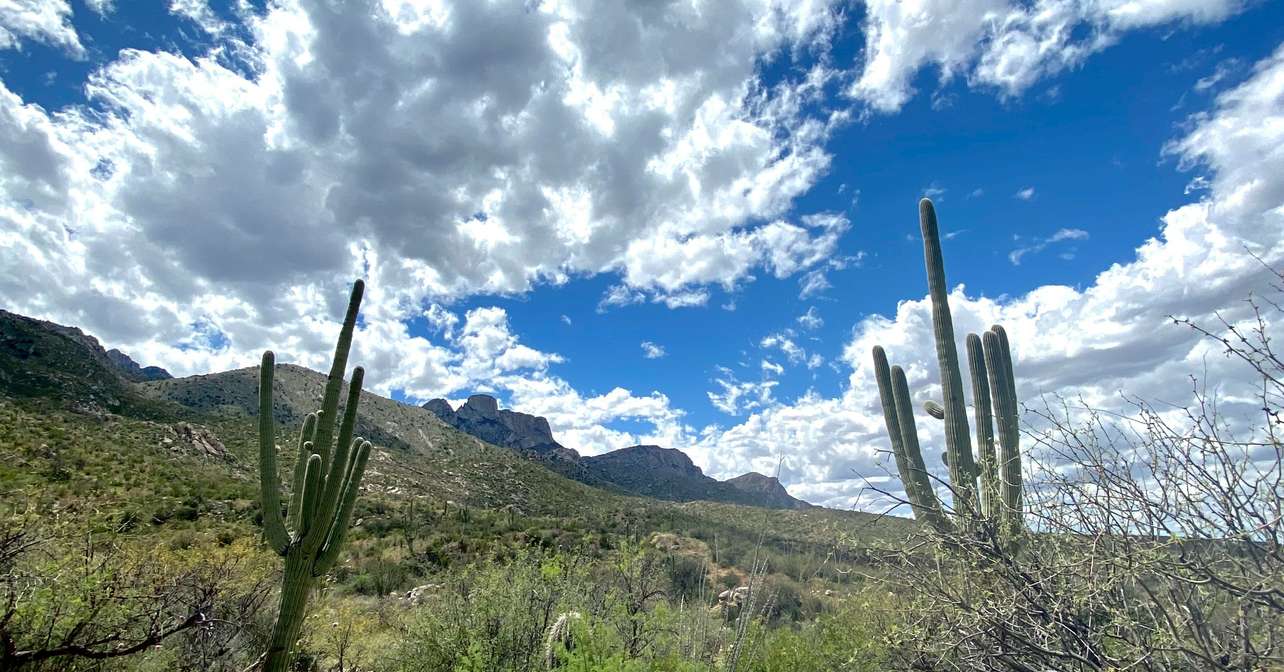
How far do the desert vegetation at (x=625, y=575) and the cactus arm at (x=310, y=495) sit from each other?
0.03m

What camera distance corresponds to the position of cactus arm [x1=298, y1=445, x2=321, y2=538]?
7.30 meters

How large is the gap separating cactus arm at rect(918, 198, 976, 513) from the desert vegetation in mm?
35

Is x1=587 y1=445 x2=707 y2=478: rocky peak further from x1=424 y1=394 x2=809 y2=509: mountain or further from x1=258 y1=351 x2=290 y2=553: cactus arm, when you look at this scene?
x1=258 y1=351 x2=290 y2=553: cactus arm

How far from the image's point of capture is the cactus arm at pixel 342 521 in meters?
7.32

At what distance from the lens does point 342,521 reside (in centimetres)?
767

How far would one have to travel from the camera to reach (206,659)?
639 centimetres

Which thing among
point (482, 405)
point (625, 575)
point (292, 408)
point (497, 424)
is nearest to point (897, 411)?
point (625, 575)

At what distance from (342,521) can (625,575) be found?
12.3 feet

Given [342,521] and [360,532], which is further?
[360,532]

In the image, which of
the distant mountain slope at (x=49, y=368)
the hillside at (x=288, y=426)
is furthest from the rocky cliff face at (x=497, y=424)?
the distant mountain slope at (x=49, y=368)

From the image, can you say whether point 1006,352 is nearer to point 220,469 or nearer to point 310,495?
point 310,495

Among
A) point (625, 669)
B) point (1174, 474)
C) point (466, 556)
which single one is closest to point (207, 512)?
point (466, 556)

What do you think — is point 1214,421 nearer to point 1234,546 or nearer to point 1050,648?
point 1234,546

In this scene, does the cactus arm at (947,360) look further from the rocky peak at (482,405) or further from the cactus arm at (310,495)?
the rocky peak at (482,405)
